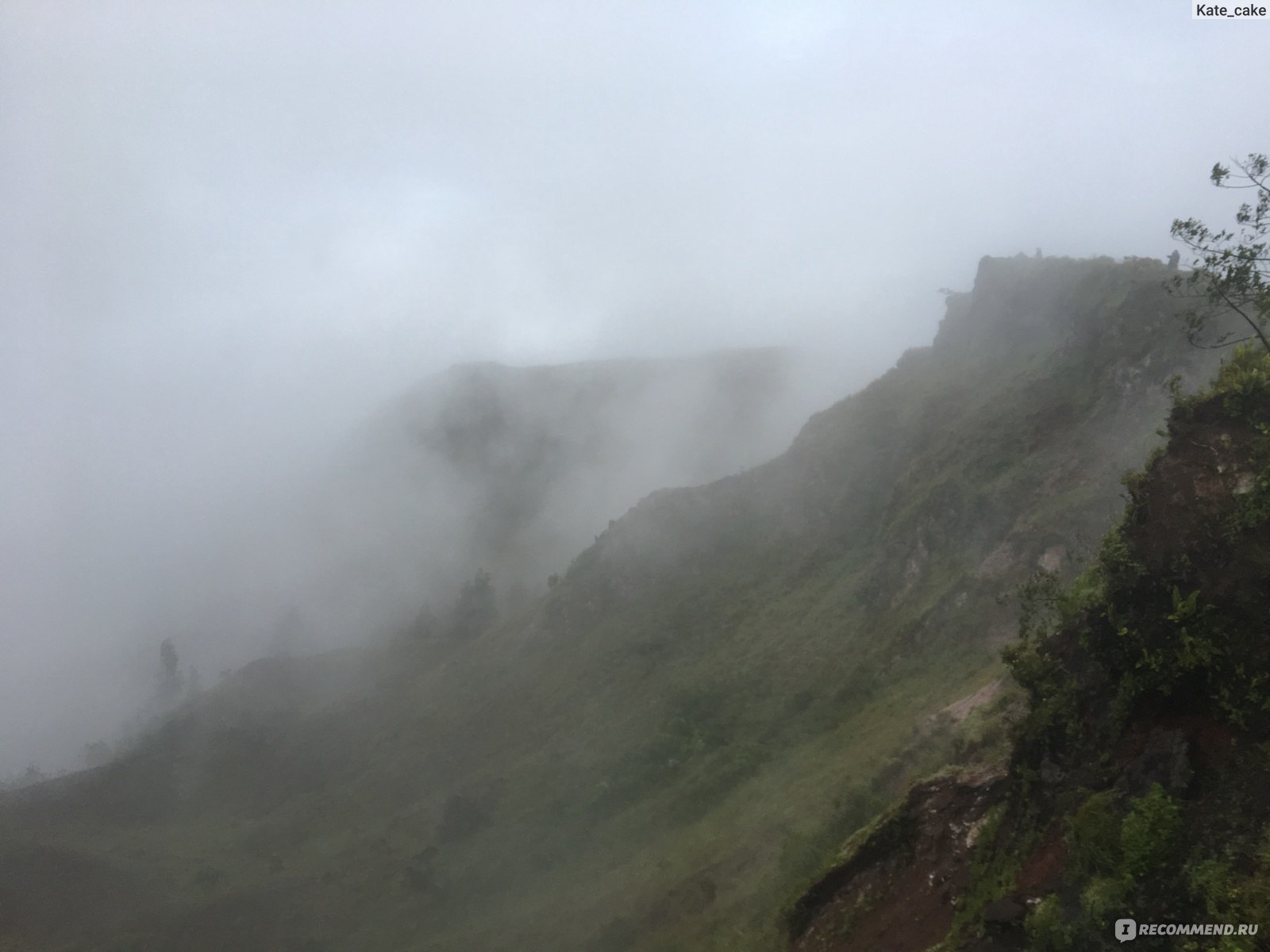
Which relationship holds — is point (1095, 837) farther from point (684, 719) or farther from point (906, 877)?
point (684, 719)

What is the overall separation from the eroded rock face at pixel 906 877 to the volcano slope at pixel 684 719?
2008 mm

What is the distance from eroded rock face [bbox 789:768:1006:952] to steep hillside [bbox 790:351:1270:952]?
4 centimetres

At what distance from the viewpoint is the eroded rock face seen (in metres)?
13.0

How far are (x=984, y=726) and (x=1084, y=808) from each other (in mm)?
6721

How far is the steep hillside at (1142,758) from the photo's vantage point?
922 centimetres

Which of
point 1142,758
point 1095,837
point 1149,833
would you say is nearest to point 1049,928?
point 1095,837

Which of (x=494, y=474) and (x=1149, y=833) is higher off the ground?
(x=494, y=474)

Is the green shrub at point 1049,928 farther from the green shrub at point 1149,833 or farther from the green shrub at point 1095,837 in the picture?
the green shrub at point 1149,833

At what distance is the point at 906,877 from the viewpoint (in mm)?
14234

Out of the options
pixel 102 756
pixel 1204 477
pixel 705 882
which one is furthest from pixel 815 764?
pixel 102 756

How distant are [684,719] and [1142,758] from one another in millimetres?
35472

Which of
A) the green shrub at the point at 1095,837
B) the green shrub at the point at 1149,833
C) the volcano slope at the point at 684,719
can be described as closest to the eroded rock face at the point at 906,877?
the volcano slope at the point at 684,719

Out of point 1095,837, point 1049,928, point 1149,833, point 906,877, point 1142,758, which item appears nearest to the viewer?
point 1149,833

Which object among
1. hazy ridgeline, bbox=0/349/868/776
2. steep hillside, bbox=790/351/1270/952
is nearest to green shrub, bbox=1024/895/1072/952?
steep hillside, bbox=790/351/1270/952
